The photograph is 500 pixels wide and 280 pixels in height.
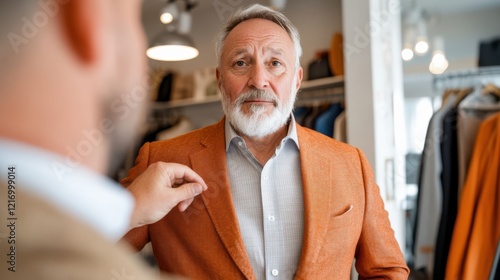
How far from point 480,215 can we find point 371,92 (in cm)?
58

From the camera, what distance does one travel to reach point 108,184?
222 millimetres

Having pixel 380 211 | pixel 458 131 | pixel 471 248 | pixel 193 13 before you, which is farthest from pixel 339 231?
pixel 458 131

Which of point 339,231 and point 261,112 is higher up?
point 261,112

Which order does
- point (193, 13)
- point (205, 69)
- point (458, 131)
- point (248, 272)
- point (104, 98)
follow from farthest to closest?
1. point (205, 69)
2. point (458, 131)
3. point (193, 13)
4. point (248, 272)
5. point (104, 98)

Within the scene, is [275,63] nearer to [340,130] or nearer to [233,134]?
[233,134]

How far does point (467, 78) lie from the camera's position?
2412mm

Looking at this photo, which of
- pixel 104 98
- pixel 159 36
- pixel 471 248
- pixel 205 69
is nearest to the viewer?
pixel 104 98

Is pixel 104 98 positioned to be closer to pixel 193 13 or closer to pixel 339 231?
pixel 339 231

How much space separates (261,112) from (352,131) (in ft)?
2.91

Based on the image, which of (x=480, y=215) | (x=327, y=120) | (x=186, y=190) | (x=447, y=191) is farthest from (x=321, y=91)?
(x=186, y=190)

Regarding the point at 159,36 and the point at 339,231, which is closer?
the point at 159,36

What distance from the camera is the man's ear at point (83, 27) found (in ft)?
0.58

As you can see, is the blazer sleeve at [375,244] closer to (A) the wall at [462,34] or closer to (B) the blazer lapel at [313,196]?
(B) the blazer lapel at [313,196]

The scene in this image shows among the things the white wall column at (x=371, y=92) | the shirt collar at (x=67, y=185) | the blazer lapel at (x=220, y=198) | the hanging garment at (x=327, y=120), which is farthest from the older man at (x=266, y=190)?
the hanging garment at (x=327, y=120)
